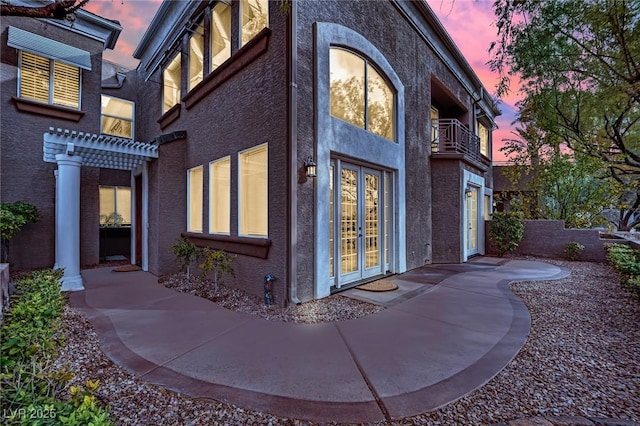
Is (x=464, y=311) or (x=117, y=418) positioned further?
(x=464, y=311)

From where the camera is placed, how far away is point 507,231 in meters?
10.8

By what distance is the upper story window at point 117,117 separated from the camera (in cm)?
1130

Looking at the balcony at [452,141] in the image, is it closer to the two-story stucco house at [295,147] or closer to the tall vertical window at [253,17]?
the two-story stucco house at [295,147]

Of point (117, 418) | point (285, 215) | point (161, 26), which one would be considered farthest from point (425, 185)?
point (161, 26)

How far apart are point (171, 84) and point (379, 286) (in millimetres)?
8965

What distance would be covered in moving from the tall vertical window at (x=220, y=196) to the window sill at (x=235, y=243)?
233 millimetres

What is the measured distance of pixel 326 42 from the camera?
18.2 feet

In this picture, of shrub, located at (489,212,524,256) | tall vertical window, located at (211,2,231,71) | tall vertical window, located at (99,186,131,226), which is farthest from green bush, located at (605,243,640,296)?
tall vertical window, located at (99,186,131,226)

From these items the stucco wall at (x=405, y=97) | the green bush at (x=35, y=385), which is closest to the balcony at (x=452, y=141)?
the stucco wall at (x=405, y=97)

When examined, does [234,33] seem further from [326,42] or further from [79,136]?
[79,136]

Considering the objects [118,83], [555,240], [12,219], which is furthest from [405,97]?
[118,83]

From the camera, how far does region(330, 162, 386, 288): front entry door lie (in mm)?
5982

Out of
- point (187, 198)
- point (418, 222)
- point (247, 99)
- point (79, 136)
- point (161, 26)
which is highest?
point (161, 26)

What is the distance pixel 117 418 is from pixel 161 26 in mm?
11444
